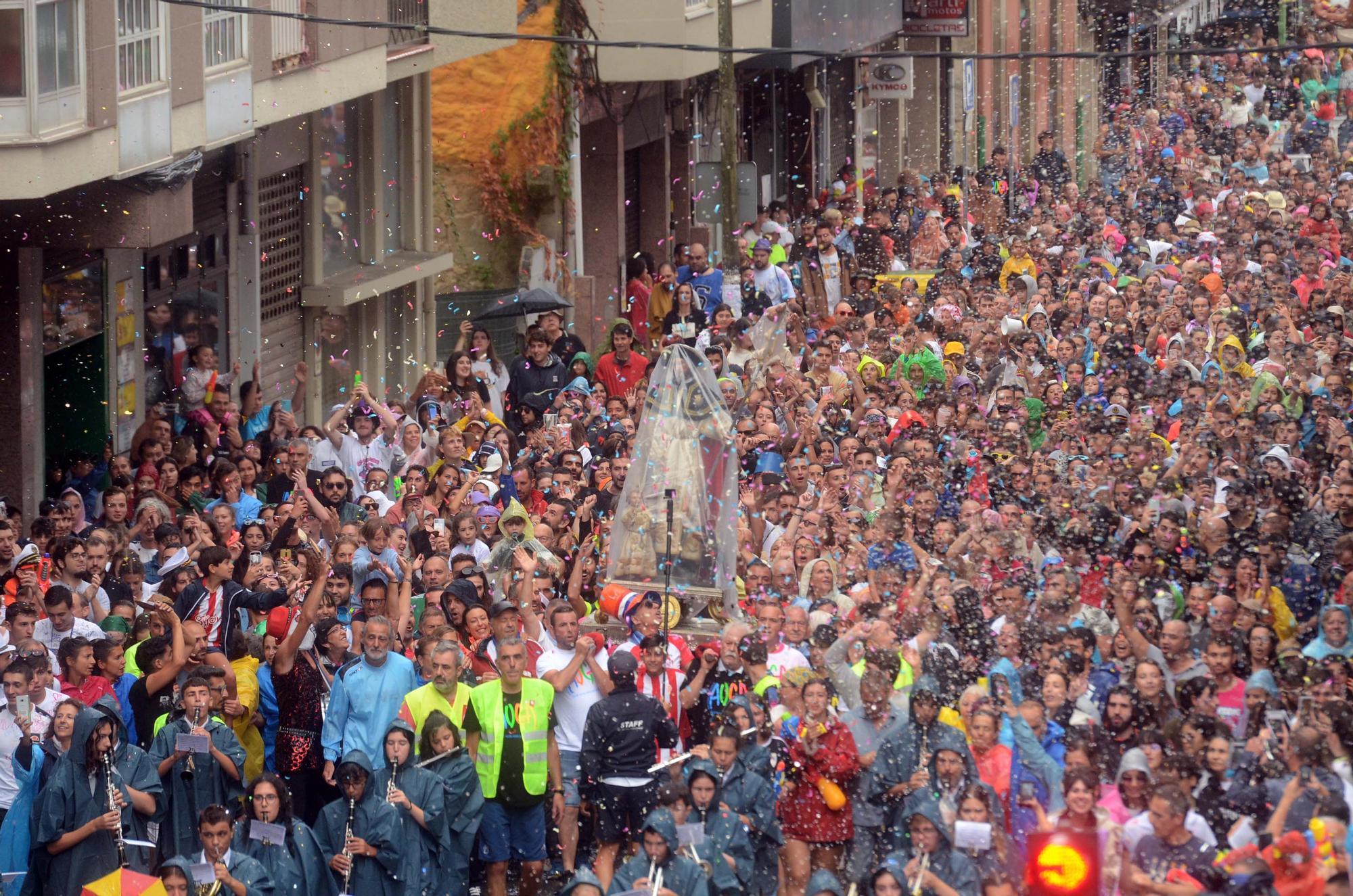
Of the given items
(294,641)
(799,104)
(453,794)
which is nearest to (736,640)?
(453,794)

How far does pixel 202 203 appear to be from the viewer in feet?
55.6

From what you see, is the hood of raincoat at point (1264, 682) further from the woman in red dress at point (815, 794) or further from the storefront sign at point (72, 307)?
the storefront sign at point (72, 307)

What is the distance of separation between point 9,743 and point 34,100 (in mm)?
4432

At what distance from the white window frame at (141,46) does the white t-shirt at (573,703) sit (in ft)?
17.4

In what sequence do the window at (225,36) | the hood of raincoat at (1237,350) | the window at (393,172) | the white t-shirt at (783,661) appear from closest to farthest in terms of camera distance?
the white t-shirt at (783,661)
the window at (225,36)
the hood of raincoat at (1237,350)
the window at (393,172)

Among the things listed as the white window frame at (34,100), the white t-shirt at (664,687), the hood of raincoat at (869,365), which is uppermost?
the white window frame at (34,100)

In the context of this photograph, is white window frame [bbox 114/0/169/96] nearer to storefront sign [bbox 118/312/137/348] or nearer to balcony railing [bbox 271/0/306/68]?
storefront sign [bbox 118/312/137/348]

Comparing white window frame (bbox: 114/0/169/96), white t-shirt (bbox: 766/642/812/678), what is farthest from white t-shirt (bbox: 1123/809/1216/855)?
white window frame (bbox: 114/0/169/96)

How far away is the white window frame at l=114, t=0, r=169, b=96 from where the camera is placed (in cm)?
1376

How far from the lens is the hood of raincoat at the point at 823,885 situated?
28.8 feet

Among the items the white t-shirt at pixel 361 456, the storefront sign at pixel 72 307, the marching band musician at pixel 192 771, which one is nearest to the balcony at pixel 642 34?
the storefront sign at pixel 72 307

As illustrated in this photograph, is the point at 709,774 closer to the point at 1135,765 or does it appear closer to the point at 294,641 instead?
the point at 1135,765

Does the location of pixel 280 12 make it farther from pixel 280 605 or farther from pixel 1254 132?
pixel 1254 132

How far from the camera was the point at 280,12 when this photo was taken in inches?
577
